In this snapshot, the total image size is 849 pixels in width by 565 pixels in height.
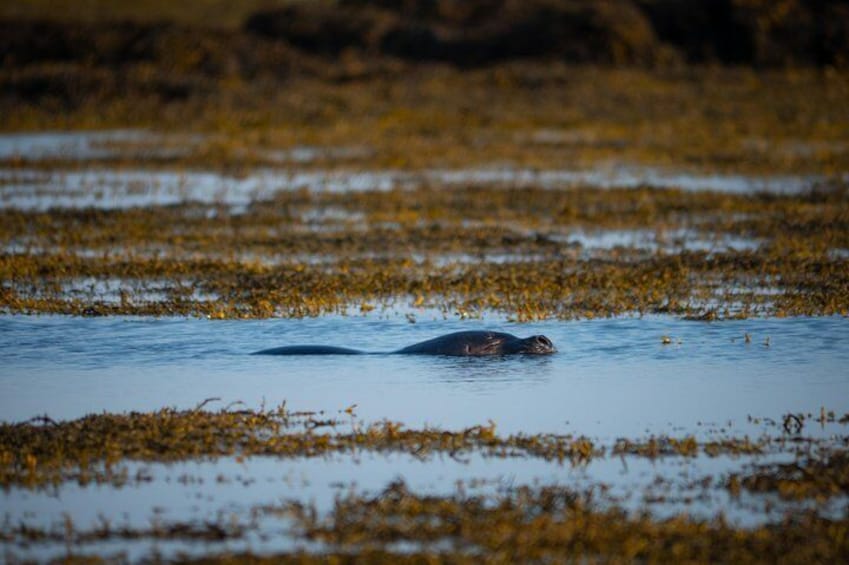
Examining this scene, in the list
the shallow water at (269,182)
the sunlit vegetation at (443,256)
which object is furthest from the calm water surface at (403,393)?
the shallow water at (269,182)

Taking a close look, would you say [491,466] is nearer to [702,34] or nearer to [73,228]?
[73,228]

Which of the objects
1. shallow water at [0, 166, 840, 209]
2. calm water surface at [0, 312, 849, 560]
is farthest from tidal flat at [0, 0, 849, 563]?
shallow water at [0, 166, 840, 209]

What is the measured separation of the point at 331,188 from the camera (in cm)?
2253

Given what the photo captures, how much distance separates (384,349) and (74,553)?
5.11m

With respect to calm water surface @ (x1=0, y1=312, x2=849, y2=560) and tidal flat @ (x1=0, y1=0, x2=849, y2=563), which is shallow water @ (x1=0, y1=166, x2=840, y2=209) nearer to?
tidal flat @ (x1=0, y1=0, x2=849, y2=563)

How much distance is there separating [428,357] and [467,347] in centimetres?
32

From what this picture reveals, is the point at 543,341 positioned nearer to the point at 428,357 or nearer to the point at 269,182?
the point at 428,357

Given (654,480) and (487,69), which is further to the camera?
(487,69)

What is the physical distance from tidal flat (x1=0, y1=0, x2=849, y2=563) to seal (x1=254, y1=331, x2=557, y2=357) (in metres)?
0.23

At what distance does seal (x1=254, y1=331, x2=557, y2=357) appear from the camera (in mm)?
11172

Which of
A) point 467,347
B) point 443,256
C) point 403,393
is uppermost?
point 443,256

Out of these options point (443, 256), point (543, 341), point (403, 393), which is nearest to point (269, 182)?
point (443, 256)

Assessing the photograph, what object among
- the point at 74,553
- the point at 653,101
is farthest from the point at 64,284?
the point at 653,101

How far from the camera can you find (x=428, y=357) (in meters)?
11.2
